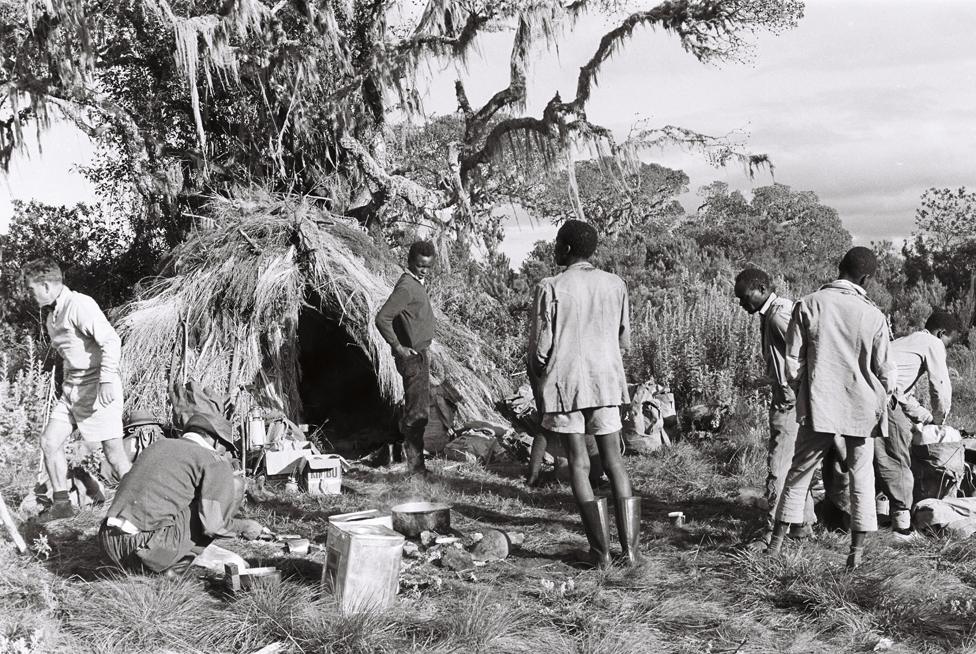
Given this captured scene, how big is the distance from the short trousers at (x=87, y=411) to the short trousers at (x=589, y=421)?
2985mm

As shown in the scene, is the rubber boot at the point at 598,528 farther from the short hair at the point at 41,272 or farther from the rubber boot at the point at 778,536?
the short hair at the point at 41,272

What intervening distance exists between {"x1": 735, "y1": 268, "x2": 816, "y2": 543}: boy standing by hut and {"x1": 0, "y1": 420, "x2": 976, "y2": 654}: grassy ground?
0.36 meters

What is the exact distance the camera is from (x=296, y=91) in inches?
428

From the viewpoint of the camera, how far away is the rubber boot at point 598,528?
4.39 meters

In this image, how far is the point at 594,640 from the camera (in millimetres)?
3584

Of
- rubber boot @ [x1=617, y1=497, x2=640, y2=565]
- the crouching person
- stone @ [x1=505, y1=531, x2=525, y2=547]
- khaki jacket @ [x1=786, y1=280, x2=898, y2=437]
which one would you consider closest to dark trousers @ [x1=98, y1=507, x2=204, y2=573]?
the crouching person

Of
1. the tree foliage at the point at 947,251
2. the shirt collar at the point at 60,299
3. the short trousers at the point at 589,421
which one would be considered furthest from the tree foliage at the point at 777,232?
the shirt collar at the point at 60,299

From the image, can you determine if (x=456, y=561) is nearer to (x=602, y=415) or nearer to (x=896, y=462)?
(x=602, y=415)

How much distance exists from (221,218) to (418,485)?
4.35 meters

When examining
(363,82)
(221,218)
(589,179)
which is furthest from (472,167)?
(589,179)

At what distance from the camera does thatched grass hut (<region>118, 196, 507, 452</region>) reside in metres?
8.17

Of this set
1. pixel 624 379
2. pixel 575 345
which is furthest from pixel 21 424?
pixel 624 379

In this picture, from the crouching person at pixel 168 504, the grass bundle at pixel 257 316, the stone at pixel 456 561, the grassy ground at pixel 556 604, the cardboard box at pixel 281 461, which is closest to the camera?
the grassy ground at pixel 556 604

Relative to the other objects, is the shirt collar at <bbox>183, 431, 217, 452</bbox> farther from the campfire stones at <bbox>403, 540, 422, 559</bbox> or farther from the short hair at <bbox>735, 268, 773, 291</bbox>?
the short hair at <bbox>735, 268, 773, 291</bbox>
